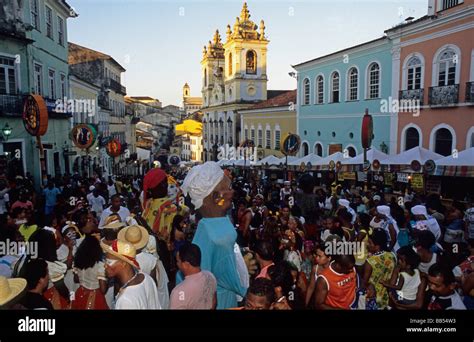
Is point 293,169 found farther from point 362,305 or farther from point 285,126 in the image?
point 362,305

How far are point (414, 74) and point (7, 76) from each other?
1534cm

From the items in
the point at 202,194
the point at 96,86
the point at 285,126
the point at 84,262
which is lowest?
the point at 84,262

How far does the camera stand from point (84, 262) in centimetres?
350

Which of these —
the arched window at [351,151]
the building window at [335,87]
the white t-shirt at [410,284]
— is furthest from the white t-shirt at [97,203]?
the building window at [335,87]

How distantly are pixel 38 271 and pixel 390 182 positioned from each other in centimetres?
1148

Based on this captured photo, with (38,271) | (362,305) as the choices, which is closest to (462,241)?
(362,305)

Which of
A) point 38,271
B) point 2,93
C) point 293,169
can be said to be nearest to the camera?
point 38,271

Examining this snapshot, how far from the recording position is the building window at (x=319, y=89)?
68.2 ft

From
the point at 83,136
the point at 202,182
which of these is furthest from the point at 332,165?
the point at 202,182

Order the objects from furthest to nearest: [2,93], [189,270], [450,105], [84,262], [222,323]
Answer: [450,105] → [2,93] → [222,323] → [84,262] → [189,270]

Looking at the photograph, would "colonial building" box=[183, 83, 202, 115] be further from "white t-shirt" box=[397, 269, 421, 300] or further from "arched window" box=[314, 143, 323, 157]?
"white t-shirt" box=[397, 269, 421, 300]

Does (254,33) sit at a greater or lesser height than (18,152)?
greater

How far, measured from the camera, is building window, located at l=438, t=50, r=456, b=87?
1309 centimetres

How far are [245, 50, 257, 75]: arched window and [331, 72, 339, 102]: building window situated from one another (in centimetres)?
812
